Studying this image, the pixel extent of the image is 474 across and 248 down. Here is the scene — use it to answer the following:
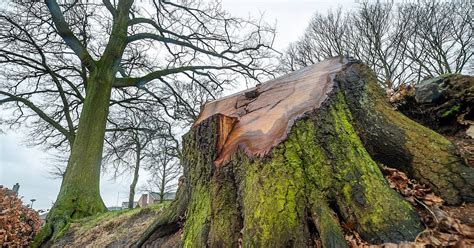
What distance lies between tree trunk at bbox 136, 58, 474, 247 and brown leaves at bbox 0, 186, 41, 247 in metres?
2.64

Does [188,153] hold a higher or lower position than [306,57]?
lower

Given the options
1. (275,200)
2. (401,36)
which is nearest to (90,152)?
(275,200)

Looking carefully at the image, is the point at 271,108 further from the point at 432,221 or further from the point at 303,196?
the point at 432,221

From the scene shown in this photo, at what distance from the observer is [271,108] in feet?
7.36

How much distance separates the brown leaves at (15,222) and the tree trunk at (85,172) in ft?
0.58

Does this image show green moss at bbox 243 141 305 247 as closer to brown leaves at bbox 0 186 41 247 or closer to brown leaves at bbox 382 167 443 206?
brown leaves at bbox 382 167 443 206

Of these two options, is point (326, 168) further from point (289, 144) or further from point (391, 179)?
point (391, 179)

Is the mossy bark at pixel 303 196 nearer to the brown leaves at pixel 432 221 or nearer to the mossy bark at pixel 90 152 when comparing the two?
the brown leaves at pixel 432 221

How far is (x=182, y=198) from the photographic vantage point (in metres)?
2.44

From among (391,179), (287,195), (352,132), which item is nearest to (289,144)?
(287,195)

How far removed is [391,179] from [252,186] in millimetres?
982

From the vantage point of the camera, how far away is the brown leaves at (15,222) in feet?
12.8

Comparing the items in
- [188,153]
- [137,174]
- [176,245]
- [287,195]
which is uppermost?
[137,174]

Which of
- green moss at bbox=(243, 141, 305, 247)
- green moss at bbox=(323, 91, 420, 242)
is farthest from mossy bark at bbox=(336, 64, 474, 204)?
green moss at bbox=(243, 141, 305, 247)
